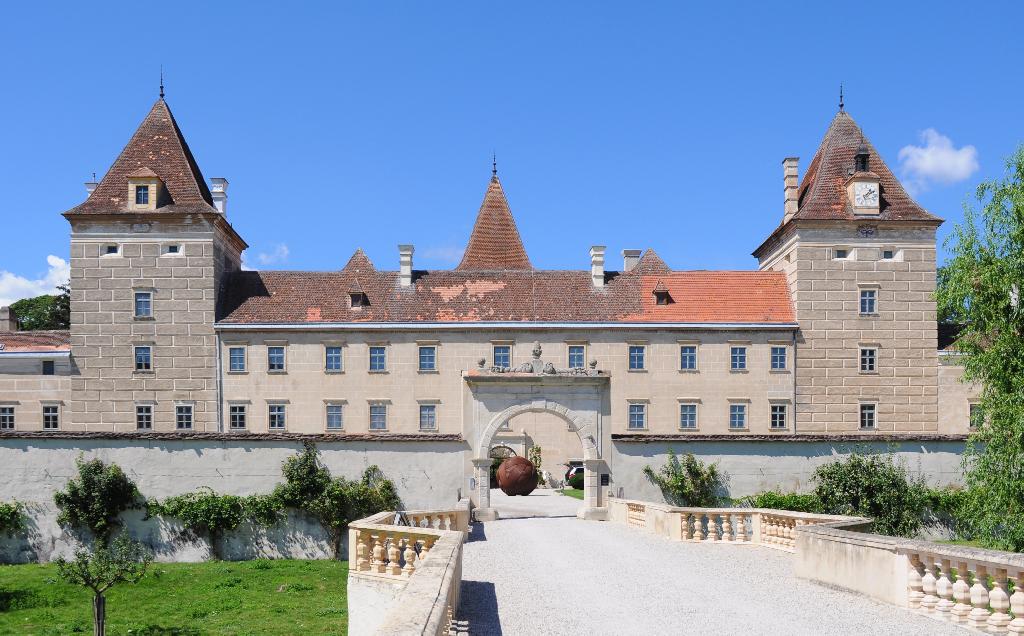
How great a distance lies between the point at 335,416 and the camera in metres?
36.0

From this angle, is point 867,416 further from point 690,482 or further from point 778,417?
point 690,482

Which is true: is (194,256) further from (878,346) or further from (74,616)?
(878,346)

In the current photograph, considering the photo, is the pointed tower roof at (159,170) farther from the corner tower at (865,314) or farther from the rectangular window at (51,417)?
the corner tower at (865,314)

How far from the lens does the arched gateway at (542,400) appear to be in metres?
26.4

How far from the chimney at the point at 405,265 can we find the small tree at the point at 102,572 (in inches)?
662

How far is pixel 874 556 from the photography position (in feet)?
37.0

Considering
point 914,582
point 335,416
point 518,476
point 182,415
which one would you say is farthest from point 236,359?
point 914,582

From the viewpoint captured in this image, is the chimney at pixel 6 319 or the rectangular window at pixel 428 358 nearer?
the rectangular window at pixel 428 358

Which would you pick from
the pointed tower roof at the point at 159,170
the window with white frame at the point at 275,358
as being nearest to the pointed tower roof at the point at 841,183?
the window with white frame at the point at 275,358

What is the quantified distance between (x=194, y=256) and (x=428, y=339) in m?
9.17

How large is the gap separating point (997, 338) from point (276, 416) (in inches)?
987

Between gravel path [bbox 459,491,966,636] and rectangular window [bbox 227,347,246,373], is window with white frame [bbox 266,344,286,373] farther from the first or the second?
gravel path [bbox 459,491,966,636]

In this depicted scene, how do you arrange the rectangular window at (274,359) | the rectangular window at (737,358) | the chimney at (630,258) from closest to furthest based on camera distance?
the rectangular window at (274,359) < the rectangular window at (737,358) < the chimney at (630,258)

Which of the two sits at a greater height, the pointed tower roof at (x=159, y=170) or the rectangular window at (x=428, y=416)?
the pointed tower roof at (x=159, y=170)
